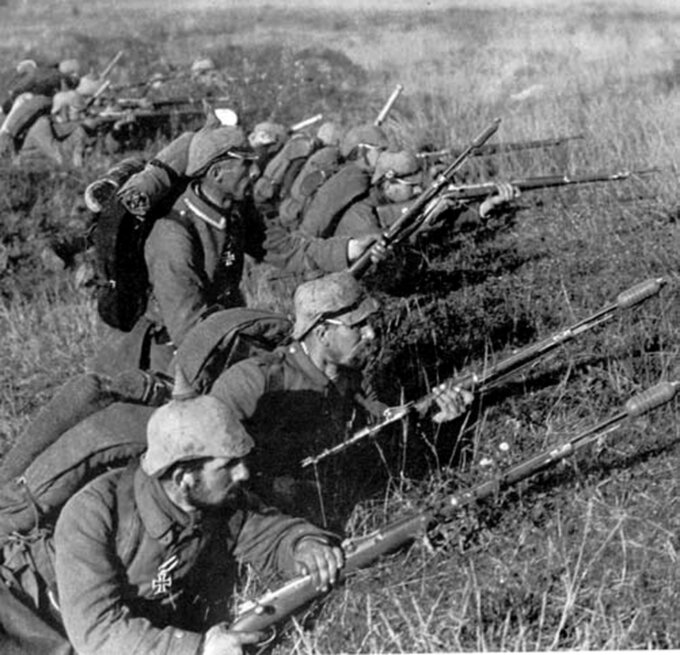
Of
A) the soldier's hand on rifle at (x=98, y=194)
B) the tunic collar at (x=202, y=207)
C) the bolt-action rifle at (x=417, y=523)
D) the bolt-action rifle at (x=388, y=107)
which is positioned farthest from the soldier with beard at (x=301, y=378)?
the bolt-action rifle at (x=388, y=107)

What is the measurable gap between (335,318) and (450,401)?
0.55 m

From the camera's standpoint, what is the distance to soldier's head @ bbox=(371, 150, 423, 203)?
228 inches

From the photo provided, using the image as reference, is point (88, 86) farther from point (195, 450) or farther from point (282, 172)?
point (195, 450)

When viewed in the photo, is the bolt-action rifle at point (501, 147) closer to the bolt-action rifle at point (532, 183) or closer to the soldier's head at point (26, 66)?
the bolt-action rifle at point (532, 183)

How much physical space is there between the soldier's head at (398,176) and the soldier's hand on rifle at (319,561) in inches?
127

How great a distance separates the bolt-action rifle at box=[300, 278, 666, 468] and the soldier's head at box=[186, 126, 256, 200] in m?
1.15

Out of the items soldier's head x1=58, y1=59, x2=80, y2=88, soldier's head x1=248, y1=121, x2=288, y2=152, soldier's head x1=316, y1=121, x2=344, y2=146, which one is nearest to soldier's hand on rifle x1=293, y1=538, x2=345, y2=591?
soldier's head x1=248, y1=121, x2=288, y2=152

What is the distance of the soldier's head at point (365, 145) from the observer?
6.83m

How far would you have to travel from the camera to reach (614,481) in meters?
3.35

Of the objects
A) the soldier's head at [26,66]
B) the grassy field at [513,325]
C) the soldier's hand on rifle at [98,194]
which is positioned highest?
the soldier's hand on rifle at [98,194]

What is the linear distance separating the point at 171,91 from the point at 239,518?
9.15 m

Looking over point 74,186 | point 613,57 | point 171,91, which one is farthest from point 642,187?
point 171,91

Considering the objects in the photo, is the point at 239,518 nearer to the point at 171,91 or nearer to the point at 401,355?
the point at 401,355

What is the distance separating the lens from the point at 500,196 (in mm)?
5660
